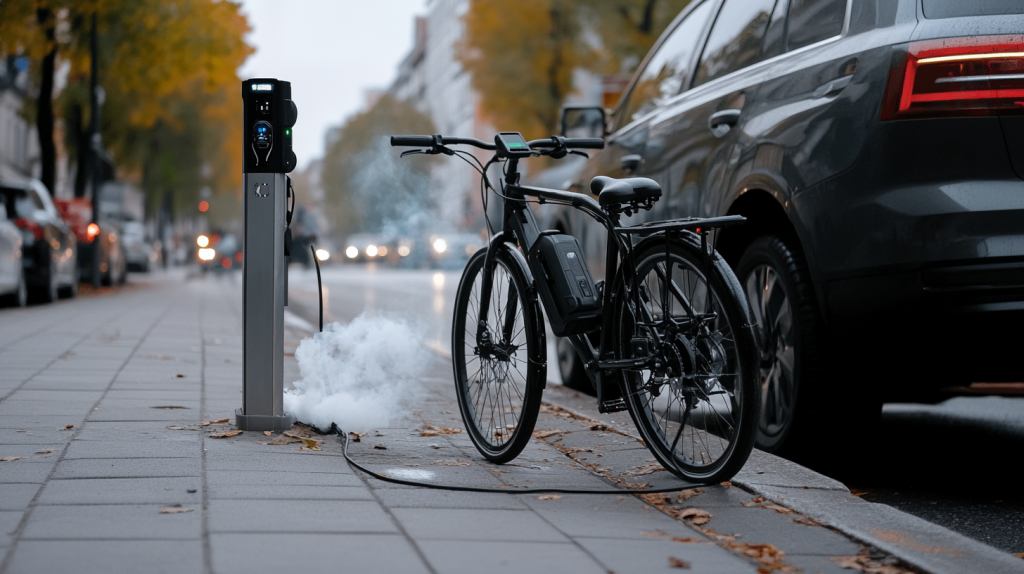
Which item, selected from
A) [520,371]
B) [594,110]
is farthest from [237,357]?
[520,371]

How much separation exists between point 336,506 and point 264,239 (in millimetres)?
1794

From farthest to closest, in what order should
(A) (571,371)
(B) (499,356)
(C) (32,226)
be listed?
(C) (32,226) → (A) (571,371) → (B) (499,356)

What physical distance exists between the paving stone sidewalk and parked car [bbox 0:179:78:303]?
34.5ft

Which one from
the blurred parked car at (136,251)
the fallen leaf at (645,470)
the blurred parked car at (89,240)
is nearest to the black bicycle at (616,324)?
the fallen leaf at (645,470)

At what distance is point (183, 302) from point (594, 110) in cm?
1182

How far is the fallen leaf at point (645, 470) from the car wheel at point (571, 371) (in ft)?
8.72

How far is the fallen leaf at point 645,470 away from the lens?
14.4ft

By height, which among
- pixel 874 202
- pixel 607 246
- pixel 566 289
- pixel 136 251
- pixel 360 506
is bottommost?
pixel 360 506

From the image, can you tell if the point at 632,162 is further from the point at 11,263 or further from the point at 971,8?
the point at 11,263

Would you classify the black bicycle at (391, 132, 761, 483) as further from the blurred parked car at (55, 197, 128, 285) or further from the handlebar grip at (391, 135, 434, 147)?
the blurred parked car at (55, 197, 128, 285)

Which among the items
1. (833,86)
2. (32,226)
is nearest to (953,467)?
(833,86)

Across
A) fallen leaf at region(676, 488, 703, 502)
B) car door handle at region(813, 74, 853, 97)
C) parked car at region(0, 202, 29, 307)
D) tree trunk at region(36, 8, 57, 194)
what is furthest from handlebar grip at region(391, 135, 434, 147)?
tree trunk at region(36, 8, 57, 194)

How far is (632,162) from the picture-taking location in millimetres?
6316

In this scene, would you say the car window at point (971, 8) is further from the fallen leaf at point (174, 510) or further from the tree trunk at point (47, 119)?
the tree trunk at point (47, 119)
